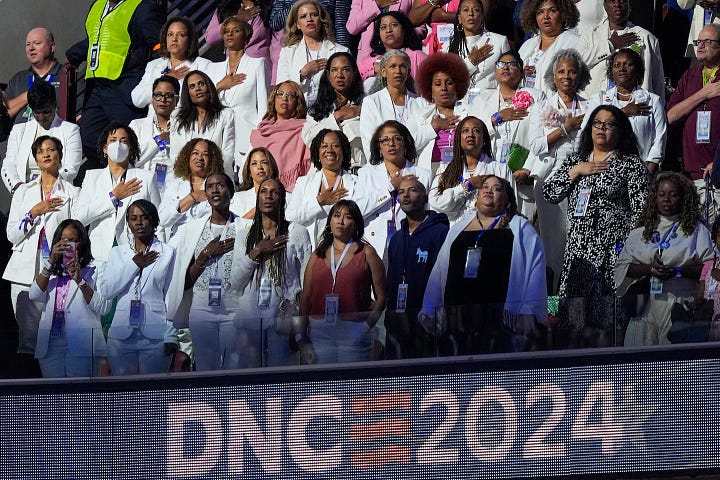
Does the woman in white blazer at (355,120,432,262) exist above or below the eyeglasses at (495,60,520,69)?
below

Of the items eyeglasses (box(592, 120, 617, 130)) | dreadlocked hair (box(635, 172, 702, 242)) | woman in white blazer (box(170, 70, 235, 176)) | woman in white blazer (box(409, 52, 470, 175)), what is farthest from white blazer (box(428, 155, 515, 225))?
woman in white blazer (box(170, 70, 235, 176))

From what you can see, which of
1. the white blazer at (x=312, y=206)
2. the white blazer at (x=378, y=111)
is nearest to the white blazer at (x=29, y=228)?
the white blazer at (x=312, y=206)

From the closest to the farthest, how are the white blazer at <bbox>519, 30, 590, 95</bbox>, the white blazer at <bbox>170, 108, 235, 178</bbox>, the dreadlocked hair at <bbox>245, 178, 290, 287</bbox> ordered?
the dreadlocked hair at <bbox>245, 178, 290, 287</bbox>, the white blazer at <bbox>519, 30, 590, 95</bbox>, the white blazer at <bbox>170, 108, 235, 178</bbox>

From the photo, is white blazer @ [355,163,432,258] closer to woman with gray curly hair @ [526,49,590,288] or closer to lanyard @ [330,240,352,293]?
woman with gray curly hair @ [526,49,590,288]

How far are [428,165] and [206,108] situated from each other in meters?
1.98

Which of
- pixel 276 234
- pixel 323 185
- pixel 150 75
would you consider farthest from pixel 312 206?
pixel 150 75

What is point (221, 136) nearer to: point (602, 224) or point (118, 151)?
point (118, 151)

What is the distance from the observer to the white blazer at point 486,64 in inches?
457

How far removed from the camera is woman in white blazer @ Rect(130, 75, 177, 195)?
12.2 m

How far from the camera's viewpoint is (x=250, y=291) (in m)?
10.1

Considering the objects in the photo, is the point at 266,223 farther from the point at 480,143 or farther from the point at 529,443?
the point at 529,443

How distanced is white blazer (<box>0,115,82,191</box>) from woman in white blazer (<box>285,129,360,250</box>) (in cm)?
228

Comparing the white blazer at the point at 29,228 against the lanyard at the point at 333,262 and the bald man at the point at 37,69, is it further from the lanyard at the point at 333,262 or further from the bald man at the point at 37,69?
the lanyard at the point at 333,262

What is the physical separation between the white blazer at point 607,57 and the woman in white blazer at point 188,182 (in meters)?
2.69
